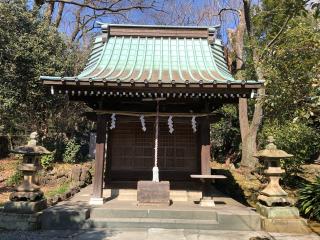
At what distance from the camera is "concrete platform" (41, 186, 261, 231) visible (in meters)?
9.15

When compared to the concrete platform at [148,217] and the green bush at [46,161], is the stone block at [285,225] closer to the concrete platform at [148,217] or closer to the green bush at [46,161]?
the concrete platform at [148,217]

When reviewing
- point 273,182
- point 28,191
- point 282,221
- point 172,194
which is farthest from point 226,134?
point 28,191

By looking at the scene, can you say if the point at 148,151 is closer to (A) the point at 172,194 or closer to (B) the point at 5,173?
(A) the point at 172,194

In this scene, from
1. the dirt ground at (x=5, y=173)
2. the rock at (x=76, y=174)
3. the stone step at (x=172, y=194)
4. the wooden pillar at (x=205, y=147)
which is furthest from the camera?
the rock at (x=76, y=174)

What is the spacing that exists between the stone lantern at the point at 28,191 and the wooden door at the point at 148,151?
9.43 feet

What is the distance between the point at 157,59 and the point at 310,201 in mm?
6564

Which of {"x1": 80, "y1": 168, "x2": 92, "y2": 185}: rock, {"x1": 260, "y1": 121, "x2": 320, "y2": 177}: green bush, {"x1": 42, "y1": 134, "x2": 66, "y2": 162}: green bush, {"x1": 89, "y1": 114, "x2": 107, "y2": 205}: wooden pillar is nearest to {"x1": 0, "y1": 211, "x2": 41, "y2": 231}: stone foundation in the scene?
{"x1": 89, "y1": 114, "x2": 107, "y2": 205}: wooden pillar

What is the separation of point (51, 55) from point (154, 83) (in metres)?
12.2

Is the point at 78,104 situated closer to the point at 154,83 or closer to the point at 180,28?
the point at 180,28

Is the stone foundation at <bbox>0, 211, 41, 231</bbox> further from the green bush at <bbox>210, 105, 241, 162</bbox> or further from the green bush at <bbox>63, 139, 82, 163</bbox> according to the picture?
the green bush at <bbox>210, 105, 241, 162</bbox>

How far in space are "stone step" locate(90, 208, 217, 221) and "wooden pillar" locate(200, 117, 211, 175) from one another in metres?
1.33

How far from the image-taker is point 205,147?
34.3 feet

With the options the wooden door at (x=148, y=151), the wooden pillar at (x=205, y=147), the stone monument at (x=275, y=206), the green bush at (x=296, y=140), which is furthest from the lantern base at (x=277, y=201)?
the green bush at (x=296, y=140)

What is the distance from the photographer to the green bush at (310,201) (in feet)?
34.4
